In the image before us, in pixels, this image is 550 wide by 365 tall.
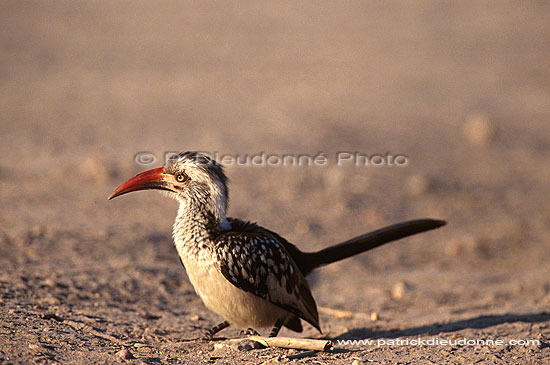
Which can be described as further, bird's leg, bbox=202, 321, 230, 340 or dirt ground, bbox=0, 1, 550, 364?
dirt ground, bbox=0, 1, 550, 364

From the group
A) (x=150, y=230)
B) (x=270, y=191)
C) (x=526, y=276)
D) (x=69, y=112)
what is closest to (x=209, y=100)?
(x=69, y=112)

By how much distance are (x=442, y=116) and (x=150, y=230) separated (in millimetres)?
7031

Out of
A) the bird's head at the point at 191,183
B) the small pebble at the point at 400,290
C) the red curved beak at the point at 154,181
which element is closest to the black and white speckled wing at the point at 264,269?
the bird's head at the point at 191,183

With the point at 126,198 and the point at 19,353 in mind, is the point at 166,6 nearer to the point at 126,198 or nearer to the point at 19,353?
the point at 126,198

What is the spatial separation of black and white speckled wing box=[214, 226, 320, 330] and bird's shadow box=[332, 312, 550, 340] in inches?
23.1

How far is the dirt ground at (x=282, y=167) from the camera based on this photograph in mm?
5383

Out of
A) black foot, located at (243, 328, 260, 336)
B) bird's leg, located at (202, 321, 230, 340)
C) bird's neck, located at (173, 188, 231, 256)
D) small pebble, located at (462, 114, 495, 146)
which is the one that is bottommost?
black foot, located at (243, 328, 260, 336)

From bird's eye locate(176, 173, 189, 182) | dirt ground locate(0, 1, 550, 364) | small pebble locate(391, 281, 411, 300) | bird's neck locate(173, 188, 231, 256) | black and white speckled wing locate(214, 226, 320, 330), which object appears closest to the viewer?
black and white speckled wing locate(214, 226, 320, 330)

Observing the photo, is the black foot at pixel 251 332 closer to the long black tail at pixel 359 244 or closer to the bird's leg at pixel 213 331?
the bird's leg at pixel 213 331

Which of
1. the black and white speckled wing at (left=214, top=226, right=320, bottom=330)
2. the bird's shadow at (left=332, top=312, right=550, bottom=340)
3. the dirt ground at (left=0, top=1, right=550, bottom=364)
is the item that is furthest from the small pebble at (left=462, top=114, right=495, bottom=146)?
the black and white speckled wing at (left=214, top=226, right=320, bottom=330)

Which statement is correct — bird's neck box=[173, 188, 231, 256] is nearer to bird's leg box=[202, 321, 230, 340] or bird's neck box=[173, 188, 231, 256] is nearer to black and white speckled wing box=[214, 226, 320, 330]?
black and white speckled wing box=[214, 226, 320, 330]

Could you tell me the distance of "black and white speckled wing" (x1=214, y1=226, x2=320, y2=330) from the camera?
477 centimetres

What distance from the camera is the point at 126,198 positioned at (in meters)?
8.73

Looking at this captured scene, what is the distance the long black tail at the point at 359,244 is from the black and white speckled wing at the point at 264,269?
38 cm
